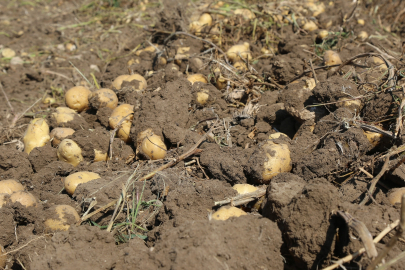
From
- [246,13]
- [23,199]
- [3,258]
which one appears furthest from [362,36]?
[3,258]

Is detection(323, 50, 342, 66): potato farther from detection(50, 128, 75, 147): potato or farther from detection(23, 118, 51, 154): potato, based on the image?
detection(23, 118, 51, 154): potato

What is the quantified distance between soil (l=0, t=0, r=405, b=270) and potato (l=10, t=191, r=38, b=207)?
0.15 ft

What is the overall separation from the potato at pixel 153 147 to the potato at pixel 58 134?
2.80 ft

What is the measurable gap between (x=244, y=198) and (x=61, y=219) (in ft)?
4.30

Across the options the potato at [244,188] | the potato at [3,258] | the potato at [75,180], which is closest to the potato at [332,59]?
the potato at [244,188]

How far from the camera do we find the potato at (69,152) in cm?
290

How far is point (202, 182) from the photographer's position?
2.39 metres

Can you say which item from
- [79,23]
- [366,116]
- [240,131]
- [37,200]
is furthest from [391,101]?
[79,23]

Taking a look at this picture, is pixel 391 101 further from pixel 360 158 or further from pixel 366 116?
pixel 360 158

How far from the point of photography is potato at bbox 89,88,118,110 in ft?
11.1

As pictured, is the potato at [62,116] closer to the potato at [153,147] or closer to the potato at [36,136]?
the potato at [36,136]

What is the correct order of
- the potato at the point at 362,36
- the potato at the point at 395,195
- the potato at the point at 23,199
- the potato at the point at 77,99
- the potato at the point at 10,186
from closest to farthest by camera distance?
the potato at the point at 395,195 → the potato at the point at 23,199 → the potato at the point at 10,186 → the potato at the point at 77,99 → the potato at the point at 362,36

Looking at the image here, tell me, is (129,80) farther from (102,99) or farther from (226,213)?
(226,213)

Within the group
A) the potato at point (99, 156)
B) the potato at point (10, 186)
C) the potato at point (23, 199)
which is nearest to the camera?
the potato at point (23, 199)
